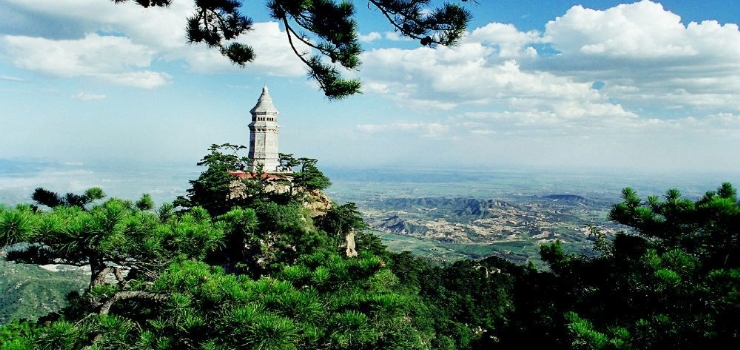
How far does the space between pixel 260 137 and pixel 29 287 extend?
40000 millimetres

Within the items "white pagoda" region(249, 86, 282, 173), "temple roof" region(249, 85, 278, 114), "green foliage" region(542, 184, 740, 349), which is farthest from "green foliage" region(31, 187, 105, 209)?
"temple roof" region(249, 85, 278, 114)

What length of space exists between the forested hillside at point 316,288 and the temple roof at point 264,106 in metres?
20.7

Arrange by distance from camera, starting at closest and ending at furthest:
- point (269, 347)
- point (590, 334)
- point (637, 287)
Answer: point (269, 347) < point (590, 334) < point (637, 287)

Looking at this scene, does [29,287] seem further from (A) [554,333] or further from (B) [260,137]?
(A) [554,333]

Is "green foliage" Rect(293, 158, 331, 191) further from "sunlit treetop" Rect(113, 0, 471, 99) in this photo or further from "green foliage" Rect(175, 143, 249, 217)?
"sunlit treetop" Rect(113, 0, 471, 99)

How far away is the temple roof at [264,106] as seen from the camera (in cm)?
2522

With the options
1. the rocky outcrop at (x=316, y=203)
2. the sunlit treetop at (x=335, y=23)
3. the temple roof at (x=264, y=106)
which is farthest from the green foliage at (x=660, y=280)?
the temple roof at (x=264, y=106)

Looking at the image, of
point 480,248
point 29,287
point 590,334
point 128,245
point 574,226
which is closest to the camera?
point 128,245

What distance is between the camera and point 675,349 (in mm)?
3734

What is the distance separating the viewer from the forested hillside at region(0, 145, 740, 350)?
110 inches

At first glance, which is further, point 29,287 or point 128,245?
point 29,287

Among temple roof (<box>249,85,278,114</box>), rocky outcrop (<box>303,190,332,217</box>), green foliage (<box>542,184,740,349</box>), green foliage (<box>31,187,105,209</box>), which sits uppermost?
temple roof (<box>249,85,278,114</box>)

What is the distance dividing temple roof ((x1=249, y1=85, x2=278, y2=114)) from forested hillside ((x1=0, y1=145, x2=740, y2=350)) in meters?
20.7

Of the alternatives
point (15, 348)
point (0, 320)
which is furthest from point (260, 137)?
point (0, 320)
